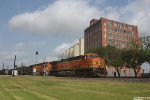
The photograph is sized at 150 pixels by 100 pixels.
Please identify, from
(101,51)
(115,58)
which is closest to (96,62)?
(115,58)

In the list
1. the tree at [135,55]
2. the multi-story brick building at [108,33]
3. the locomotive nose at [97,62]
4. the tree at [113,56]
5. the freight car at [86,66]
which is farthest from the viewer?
the multi-story brick building at [108,33]

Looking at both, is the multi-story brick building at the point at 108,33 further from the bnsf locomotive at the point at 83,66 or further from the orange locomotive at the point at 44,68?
the bnsf locomotive at the point at 83,66

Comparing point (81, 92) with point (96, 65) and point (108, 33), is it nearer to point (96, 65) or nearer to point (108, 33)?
point (96, 65)

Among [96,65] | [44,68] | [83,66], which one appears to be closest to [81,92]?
[96,65]

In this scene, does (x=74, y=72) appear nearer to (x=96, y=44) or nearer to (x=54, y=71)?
(x=54, y=71)

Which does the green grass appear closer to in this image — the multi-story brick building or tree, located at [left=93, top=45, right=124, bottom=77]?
tree, located at [left=93, top=45, right=124, bottom=77]

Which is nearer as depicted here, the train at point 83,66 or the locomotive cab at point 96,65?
the locomotive cab at point 96,65

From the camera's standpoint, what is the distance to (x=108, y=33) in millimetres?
161125

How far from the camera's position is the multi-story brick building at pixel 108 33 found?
160 meters

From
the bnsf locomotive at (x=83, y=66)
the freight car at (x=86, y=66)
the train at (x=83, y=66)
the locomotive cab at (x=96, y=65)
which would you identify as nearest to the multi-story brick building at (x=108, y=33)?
the train at (x=83, y=66)

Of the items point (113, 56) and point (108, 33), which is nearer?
point (113, 56)

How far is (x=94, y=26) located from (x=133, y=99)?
155m

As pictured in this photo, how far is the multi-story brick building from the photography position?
160 meters

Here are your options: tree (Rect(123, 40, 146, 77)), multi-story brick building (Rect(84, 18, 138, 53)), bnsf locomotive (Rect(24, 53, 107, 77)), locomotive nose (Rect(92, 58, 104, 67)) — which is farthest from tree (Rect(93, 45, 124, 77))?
multi-story brick building (Rect(84, 18, 138, 53))
